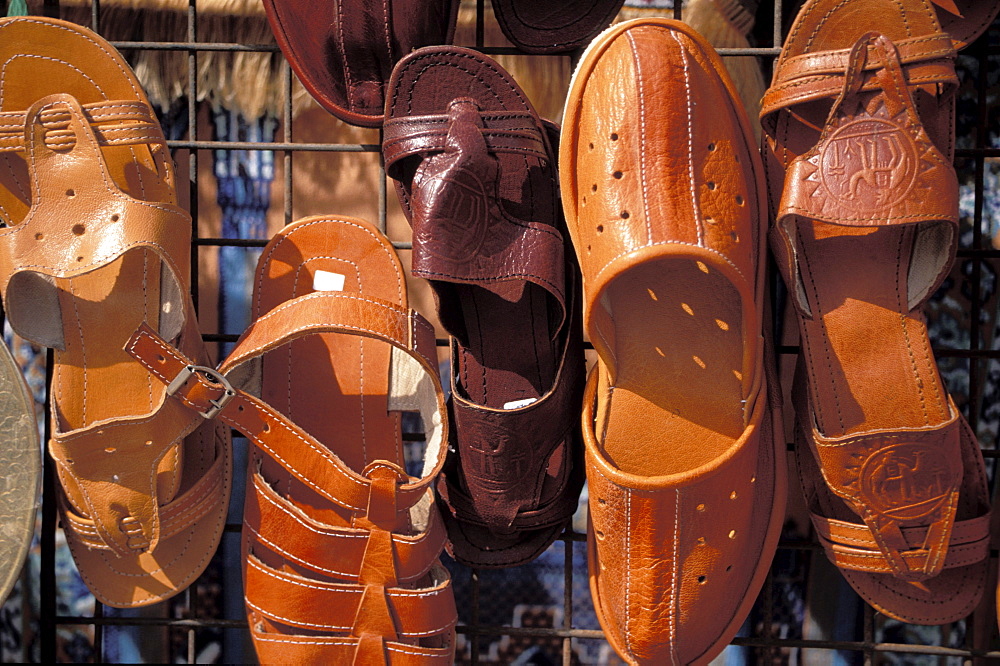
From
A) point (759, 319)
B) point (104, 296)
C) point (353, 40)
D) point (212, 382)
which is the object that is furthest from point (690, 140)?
point (104, 296)

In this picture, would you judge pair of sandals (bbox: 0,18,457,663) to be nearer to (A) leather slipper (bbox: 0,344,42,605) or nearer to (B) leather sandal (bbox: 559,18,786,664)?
(A) leather slipper (bbox: 0,344,42,605)

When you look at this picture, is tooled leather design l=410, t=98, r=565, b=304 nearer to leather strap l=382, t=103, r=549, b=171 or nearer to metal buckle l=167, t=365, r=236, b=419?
leather strap l=382, t=103, r=549, b=171

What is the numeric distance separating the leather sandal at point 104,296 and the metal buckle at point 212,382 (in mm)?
23

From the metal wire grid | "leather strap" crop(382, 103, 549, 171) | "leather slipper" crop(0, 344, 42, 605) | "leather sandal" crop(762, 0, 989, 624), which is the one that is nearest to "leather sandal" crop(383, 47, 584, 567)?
"leather strap" crop(382, 103, 549, 171)

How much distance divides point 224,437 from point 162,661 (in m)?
0.43

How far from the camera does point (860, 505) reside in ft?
2.03

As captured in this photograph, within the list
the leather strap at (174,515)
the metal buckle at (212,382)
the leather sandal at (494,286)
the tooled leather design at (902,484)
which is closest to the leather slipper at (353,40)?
the leather sandal at (494,286)

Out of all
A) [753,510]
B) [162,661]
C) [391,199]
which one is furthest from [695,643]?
[162,661]

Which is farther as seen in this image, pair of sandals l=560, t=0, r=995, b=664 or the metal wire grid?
the metal wire grid

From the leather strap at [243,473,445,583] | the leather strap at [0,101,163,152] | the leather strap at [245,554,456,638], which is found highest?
the leather strap at [0,101,163,152]

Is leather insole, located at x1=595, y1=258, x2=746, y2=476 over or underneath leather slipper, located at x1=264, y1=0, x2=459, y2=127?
underneath

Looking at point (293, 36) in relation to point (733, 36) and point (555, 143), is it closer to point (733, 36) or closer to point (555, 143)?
point (555, 143)

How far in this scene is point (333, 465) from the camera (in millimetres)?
644

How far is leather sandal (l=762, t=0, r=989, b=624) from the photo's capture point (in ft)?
1.95
